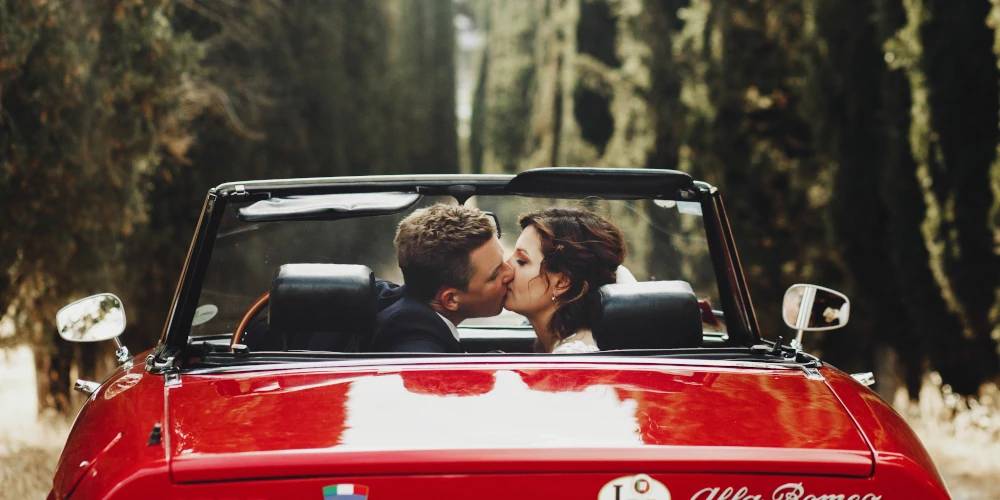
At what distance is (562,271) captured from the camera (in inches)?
110

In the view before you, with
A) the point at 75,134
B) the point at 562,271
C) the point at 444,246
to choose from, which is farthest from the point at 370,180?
the point at 75,134

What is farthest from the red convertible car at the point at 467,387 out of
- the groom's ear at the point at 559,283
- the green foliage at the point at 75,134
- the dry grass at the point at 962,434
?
the dry grass at the point at 962,434

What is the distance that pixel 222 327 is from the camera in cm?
296

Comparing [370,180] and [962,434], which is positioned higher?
[370,180]

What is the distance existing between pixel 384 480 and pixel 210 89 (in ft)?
29.2

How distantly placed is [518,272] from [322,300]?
55 cm

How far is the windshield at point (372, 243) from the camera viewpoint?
284 cm

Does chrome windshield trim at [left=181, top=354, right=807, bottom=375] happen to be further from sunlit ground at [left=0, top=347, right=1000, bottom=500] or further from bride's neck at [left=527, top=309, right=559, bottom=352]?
sunlit ground at [left=0, top=347, right=1000, bottom=500]

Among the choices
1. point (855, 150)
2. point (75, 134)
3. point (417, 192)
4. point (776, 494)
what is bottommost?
point (855, 150)

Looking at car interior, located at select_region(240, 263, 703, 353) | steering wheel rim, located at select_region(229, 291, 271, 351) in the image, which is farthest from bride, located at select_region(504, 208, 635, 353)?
steering wheel rim, located at select_region(229, 291, 271, 351)

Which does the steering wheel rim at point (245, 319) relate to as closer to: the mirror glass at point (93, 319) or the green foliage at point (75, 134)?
the mirror glass at point (93, 319)

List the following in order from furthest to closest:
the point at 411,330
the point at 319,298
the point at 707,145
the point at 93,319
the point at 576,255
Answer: the point at 707,145
the point at 93,319
the point at 576,255
the point at 411,330
the point at 319,298

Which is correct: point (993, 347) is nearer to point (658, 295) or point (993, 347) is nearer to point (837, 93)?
point (837, 93)

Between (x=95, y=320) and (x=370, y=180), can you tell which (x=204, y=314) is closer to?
(x=95, y=320)
